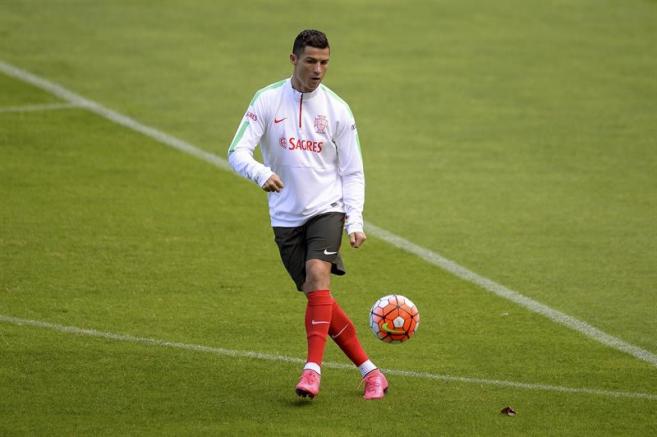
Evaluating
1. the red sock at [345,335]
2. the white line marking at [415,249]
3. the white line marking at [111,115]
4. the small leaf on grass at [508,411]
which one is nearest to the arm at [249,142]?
the red sock at [345,335]

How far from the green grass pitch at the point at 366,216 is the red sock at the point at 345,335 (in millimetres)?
283

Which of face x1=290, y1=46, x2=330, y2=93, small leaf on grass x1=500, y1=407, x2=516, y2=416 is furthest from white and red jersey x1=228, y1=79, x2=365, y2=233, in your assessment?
small leaf on grass x1=500, y1=407, x2=516, y2=416

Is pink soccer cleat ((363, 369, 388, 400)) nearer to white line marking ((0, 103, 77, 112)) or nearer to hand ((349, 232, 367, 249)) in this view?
hand ((349, 232, 367, 249))

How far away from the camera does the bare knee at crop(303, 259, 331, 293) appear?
28.8 feet

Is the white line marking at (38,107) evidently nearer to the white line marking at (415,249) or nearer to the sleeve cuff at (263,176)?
the white line marking at (415,249)

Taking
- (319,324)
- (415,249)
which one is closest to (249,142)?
(319,324)

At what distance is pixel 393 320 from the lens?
9.02 metres

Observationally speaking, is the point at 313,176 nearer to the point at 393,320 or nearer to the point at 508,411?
the point at 393,320

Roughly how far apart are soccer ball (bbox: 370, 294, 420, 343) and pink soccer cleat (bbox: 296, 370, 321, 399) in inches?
25.2

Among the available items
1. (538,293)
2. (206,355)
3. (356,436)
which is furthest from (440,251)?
(356,436)

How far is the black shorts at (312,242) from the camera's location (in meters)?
8.84

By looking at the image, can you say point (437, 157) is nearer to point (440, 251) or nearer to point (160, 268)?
point (440, 251)

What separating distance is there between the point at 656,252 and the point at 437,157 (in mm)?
3876

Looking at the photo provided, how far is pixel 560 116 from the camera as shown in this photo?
1775 centimetres
